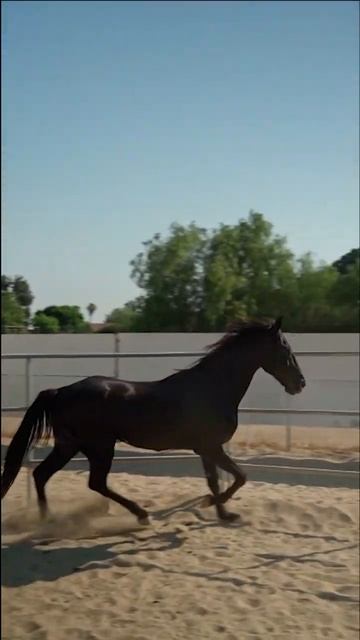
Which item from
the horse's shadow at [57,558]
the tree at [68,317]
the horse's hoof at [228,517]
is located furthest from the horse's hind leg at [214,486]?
the tree at [68,317]

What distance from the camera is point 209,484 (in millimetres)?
4340

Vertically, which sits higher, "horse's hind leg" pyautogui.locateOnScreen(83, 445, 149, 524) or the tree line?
the tree line

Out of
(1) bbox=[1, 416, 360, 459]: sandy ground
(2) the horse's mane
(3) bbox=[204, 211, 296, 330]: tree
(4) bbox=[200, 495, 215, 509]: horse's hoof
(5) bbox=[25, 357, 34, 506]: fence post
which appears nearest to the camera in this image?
(3) bbox=[204, 211, 296, 330]: tree

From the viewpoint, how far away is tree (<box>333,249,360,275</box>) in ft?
10.9

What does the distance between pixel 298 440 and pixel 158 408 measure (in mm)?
1342

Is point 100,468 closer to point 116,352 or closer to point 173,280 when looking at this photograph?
point 116,352

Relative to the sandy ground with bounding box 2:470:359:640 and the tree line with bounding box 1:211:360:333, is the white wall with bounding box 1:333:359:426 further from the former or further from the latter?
the sandy ground with bounding box 2:470:359:640

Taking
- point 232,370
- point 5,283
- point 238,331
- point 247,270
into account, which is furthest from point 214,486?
point 5,283

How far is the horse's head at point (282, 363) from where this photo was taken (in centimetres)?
376

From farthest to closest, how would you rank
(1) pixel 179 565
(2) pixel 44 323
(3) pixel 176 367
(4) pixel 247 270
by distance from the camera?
(3) pixel 176 367, (1) pixel 179 565, (2) pixel 44 323, (4) pixel 247 270

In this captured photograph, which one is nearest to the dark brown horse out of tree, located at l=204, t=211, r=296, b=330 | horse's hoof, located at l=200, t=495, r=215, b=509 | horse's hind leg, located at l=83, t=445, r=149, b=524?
horse's hind leg, located at l=83, t=445, r=149, b=524

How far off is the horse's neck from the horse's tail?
83 cm

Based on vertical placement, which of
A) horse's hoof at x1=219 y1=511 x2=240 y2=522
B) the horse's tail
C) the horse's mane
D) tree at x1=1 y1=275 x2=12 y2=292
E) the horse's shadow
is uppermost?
tree at x1=1 y1=275 x2=12 y2=292

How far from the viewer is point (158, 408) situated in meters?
3.76
